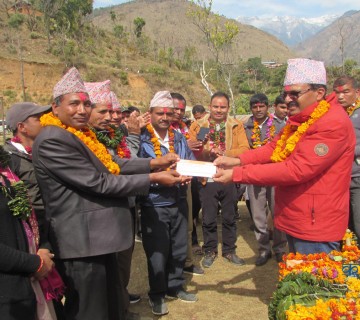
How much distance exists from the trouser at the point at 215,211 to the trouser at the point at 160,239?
1059mm

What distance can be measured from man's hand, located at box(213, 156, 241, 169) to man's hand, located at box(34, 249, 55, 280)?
1.89 metres

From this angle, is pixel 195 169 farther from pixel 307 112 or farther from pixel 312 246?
pixel 312 246

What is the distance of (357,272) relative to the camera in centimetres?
264

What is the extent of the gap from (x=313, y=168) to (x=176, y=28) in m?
131

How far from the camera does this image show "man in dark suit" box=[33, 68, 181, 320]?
271 centimetres

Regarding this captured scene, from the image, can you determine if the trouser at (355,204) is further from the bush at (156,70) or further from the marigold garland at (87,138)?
the bush at (156,70)

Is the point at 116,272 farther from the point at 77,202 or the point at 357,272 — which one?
the point at 357,272

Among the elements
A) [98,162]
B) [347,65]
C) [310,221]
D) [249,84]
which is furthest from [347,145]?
[249,84]

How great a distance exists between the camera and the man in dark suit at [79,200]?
2.71 meters

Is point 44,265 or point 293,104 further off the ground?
point 293,104

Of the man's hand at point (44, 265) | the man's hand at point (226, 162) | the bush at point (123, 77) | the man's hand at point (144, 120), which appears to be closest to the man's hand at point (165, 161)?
the man's hand at point (226, 162)

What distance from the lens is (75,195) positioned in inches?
109

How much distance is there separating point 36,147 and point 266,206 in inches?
146

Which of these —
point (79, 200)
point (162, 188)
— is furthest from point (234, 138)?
point (79, 200)
